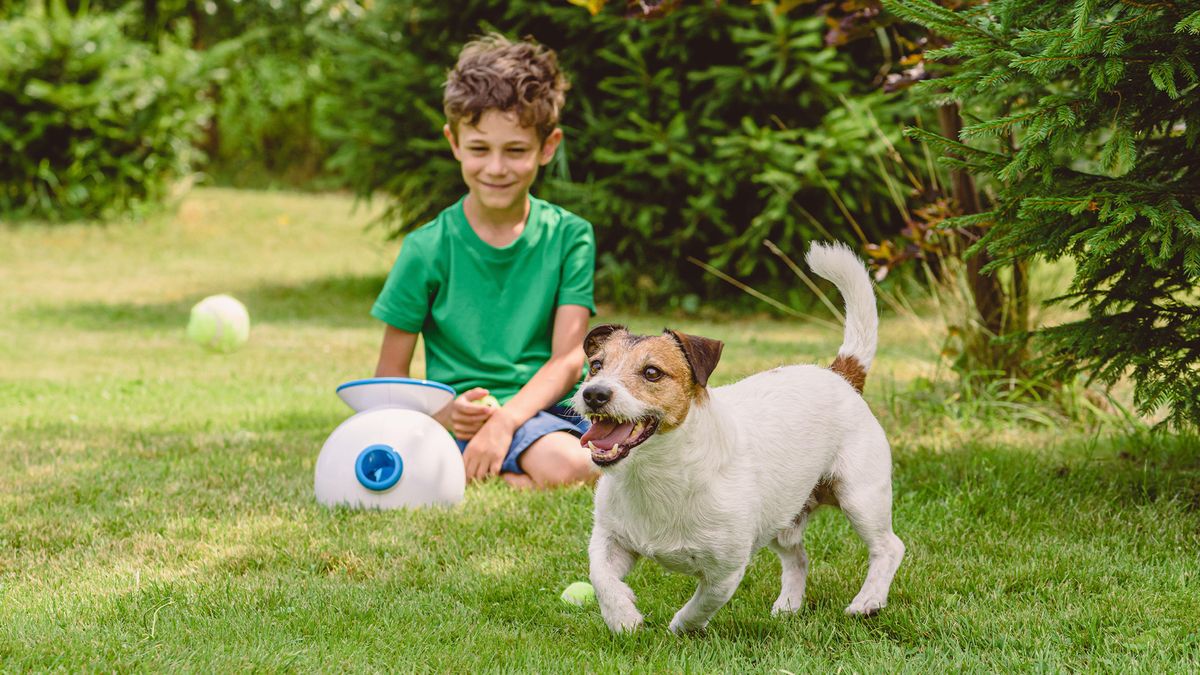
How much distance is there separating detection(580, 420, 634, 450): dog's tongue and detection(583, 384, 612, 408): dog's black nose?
0.35 feet

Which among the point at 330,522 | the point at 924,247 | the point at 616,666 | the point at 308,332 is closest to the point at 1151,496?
the point at 924,247

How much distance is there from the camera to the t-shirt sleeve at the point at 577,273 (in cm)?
495

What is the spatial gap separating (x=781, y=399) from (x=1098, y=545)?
144 centimetres

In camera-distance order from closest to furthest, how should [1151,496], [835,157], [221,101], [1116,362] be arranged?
[1116,362] → [1151,496] → [835,157] → [221,101]

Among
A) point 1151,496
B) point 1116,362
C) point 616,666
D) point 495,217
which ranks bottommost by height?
point 1151,496

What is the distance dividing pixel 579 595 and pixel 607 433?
0.80m

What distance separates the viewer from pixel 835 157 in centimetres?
952

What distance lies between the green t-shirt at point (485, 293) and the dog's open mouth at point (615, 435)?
220 centimetres

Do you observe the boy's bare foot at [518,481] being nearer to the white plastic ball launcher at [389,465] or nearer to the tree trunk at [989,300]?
the white plastic ball launcher at [389,465]

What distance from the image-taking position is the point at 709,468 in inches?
114

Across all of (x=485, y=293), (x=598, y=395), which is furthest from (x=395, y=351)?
(x=598, y=395)

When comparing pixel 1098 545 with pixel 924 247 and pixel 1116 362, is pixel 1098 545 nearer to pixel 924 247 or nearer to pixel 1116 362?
pixel 1116 362

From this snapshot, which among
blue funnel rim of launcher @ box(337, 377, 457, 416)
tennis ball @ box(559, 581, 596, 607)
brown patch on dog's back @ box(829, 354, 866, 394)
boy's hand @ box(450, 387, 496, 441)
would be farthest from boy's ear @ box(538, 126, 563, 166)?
tennis ball @ box(559, 581, 596, 607)

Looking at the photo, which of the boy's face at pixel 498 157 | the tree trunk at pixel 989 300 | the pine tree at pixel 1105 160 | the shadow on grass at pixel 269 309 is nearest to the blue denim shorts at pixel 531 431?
the boy's face at pixel 498 157
